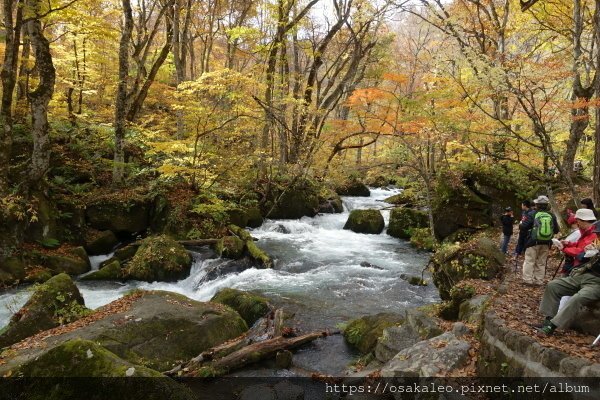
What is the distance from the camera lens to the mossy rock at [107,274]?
10852 millimetres

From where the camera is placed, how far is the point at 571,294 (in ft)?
16.0

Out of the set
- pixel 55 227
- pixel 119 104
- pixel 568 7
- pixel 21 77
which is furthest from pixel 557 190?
pixel 21 77

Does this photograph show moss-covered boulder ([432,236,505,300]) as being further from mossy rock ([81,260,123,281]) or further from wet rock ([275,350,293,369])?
mossy rock ([81,260,123,281])

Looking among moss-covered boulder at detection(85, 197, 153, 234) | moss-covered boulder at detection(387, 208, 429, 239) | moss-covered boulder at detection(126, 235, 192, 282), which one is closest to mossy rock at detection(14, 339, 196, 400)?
moss-covered boulder at detection(126, 235, 192, 282)

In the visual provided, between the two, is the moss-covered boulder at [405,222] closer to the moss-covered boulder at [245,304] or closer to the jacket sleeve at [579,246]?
the moss-covered boulder at [245,304]

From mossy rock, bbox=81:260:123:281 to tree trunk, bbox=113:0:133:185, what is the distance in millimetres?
4615

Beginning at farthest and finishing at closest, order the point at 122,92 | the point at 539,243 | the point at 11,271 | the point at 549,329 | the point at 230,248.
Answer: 1. the point at 122,92
2. the point at 230,248
3. the point at 11,271
4. the point at 539,243
5. the point at 549,329

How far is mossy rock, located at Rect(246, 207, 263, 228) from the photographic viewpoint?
688 inches

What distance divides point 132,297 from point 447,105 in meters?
13.4

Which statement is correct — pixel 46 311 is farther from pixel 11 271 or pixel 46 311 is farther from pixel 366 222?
pixel 366 222

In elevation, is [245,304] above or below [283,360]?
above

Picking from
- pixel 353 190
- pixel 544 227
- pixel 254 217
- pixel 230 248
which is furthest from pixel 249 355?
pixel 353 190

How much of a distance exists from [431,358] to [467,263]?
169 inches

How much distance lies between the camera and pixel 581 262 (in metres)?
5.17
